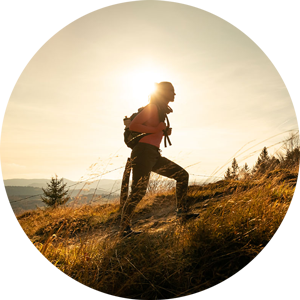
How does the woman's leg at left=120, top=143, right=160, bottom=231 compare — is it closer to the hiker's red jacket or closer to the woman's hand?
the hiker's red jacket

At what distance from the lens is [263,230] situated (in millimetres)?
1943

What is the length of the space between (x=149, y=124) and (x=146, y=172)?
67 centimetres

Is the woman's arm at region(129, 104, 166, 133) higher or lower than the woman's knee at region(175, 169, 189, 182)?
higher

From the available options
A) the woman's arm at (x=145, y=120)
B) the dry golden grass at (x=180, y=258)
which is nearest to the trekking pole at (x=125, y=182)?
the woman's arm at (x=145, y=120)

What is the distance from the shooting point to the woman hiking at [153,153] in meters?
3.02

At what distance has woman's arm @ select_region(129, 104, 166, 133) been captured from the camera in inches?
121

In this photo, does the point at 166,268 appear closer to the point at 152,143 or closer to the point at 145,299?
the point at 145,299

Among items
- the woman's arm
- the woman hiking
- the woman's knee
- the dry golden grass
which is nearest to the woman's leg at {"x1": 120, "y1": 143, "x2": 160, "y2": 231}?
the woman hiking

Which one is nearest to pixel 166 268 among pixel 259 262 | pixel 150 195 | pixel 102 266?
pixel 102 266

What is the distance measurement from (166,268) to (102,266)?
0.58 meters

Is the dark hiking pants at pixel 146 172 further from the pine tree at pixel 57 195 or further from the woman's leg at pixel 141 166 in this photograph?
the pine tree at pixel 57 195

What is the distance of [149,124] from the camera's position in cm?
317

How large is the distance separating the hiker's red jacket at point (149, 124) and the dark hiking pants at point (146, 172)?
0.10 m

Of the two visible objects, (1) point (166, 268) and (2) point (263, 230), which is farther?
(2) point (263, 230)
